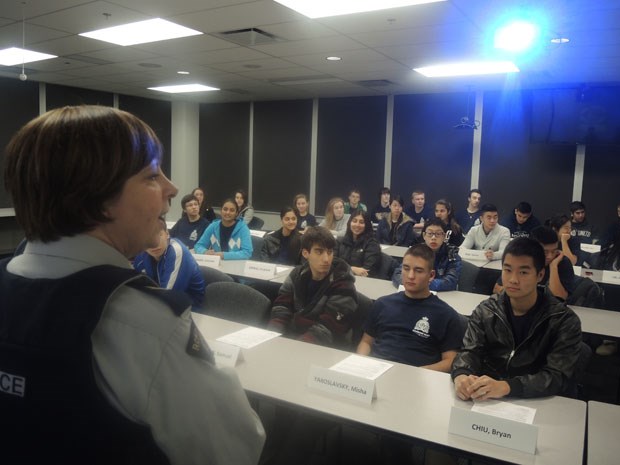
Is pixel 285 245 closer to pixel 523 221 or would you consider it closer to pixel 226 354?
pixel 226 354

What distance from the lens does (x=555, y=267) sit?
3.41 meters

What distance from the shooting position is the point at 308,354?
2.20 m

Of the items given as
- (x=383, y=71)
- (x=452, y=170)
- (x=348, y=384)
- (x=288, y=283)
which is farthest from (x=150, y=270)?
(x=452, y=170)

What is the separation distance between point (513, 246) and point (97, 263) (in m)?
2.03

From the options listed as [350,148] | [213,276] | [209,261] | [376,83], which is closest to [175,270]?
[213,276]

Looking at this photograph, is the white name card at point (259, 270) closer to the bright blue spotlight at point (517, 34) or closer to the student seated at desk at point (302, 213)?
the student seated at desk at point (302, 213)

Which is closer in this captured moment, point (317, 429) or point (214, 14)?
point (317, 429)

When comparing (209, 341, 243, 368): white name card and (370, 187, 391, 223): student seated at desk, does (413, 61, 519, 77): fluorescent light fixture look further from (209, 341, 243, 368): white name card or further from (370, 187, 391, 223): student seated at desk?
(209, 341, 243, 368): white name card

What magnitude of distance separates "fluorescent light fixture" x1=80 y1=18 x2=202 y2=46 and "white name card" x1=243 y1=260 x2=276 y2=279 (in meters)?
2.22

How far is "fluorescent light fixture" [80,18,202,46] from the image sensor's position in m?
4.30

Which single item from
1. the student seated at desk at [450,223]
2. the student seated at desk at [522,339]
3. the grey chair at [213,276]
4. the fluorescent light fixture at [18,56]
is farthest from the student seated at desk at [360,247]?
the fluorescent light fixture at [18,56]

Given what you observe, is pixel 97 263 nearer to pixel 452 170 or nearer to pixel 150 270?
pixel 150 270

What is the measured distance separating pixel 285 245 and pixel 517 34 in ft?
9.03

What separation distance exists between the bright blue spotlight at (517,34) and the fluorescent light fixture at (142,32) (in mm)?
2668
